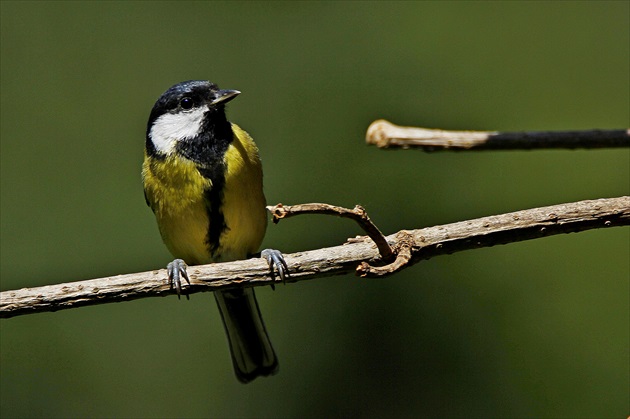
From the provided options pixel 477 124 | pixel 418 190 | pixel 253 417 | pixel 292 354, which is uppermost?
pixel 477 124

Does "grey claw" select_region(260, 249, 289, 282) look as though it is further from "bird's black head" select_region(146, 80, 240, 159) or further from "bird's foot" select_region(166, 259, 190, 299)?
"bird's black head" select_region(146, 80, 240, 159)

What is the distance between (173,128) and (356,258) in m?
1.46

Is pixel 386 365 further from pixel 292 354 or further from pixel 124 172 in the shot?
pixel 124 172

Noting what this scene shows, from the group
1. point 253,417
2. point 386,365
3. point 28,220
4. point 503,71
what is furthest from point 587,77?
point 28,220

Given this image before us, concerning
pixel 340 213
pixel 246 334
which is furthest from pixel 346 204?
pixel 340 213

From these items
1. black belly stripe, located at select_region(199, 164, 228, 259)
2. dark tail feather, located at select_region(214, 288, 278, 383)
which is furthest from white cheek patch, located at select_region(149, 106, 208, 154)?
dark tail feather, located at select_region(214, 288, 278, 383)

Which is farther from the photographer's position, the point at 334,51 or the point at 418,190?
the point at 334,51

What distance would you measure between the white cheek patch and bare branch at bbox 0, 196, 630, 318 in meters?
1.01

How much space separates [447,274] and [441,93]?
1377mm

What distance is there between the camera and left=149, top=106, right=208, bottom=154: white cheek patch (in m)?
3.93

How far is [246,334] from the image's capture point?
171 inches

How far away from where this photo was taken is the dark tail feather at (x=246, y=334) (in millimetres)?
4344

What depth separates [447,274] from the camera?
5.54 meters

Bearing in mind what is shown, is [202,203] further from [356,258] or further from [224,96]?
[356,258]
